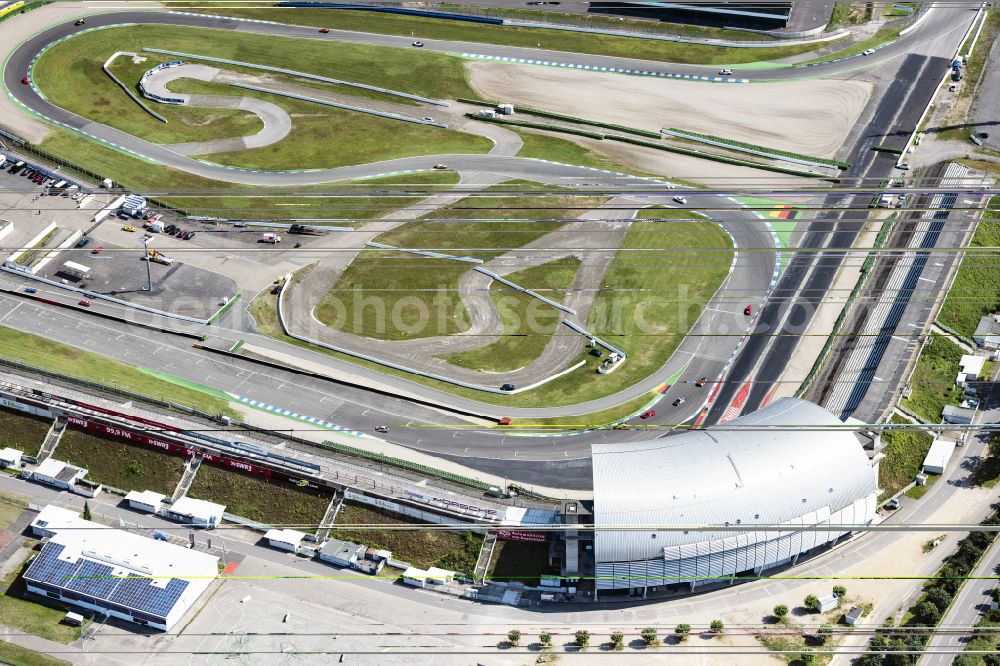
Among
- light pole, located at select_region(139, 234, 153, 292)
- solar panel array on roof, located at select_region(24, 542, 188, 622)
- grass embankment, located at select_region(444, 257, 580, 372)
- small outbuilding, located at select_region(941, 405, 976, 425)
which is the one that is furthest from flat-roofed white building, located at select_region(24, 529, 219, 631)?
small outbuilding, located at select_region(941, 405, 976, 425)

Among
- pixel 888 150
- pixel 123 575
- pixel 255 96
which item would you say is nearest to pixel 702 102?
pixel 888 150

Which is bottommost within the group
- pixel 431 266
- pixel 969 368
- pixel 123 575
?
pixel 123 575

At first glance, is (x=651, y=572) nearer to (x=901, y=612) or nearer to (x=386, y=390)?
(x=901, y=612)

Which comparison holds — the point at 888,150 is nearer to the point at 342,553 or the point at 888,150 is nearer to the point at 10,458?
the point at 342,553

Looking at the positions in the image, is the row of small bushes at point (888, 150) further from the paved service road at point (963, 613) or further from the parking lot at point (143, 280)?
the parking lot at point (143, 280)

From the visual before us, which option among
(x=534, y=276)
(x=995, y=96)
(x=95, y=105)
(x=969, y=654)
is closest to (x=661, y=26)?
(x=995, y=96)

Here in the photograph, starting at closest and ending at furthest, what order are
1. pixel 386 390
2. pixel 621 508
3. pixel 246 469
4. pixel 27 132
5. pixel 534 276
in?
pixel 621 508
pixel 246 469
pixel 386 390
pixel 534 276
pixel 27 132

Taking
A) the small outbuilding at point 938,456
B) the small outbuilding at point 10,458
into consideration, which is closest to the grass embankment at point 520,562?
the small outbuilding at point 938,456

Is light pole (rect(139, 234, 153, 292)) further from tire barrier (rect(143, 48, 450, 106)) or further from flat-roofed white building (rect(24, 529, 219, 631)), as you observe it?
tire barrier (rect(143, 48, 450, 106))
